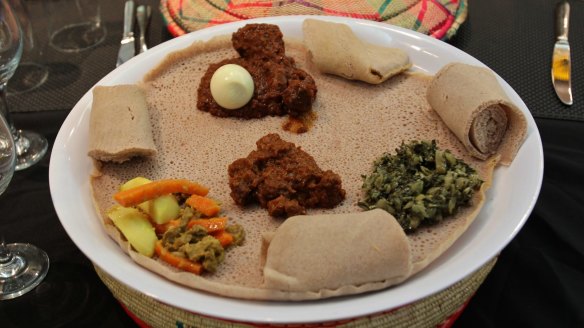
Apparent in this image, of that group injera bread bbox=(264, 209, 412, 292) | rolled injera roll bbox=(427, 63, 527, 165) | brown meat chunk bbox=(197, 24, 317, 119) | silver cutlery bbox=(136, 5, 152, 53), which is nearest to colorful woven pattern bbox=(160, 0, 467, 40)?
silver cutlery bbox=(136, 5, 152, 53)

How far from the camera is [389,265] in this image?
1.56m

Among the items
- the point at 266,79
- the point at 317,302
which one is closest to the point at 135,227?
the point at 317,302

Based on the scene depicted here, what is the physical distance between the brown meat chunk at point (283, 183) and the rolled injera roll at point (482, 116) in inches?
18.4

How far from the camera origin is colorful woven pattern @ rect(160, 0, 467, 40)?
293 cm

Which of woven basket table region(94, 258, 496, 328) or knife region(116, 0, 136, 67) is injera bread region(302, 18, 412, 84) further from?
knife region(116, 0, 136, 67)

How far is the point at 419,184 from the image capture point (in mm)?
1817

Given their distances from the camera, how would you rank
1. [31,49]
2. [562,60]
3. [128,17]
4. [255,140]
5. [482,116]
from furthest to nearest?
[31,49] → [128,17] → [562,60] → [255,140] → [482,116]

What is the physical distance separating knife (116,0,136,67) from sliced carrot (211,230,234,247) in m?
1.40

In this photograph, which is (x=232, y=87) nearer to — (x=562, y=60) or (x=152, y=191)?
(x=152, y=191)

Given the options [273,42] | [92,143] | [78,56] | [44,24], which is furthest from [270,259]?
[44,24]

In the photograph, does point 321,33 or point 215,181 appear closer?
point 215,181

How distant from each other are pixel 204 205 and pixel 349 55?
87cm

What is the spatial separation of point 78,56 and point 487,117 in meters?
2.09

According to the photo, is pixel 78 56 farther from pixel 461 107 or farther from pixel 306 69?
pixel 461 107
